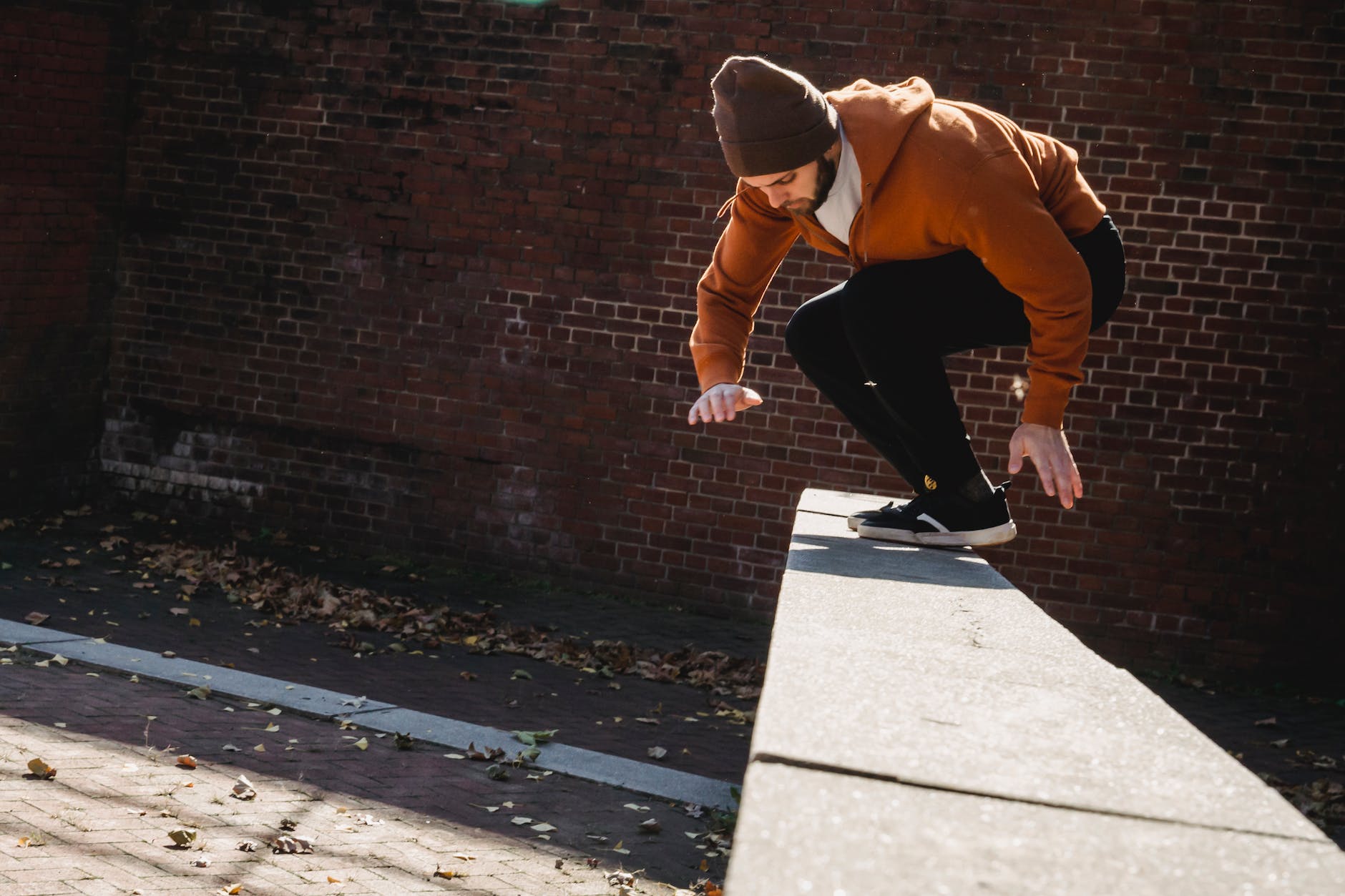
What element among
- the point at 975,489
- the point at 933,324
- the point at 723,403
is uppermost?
the point at 933,324

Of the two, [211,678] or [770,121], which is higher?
[770,121]

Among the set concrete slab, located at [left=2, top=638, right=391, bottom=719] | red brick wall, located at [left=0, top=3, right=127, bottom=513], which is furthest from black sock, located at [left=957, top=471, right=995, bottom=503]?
red brick wall, located at [left=0, top=3, right=127, bottom=513]

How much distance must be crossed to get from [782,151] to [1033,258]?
714 mm

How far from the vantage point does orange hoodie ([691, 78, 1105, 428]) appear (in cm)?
330

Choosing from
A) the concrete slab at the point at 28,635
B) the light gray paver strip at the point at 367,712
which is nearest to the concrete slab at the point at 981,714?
the light gray paver strip at the point at 367,712

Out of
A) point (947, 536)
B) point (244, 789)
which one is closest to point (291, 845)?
point (244, 789)

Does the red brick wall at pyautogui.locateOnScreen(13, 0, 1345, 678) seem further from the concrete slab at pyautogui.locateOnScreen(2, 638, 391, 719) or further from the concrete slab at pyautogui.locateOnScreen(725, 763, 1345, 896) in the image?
the concrete slab at pyautogui.locateOnScreen(725, 763, 1345, 896)

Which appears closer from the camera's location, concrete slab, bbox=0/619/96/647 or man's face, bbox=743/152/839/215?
man's face, bbox=743/152/839/215

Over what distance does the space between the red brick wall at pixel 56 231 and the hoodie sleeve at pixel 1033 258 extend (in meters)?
7.36

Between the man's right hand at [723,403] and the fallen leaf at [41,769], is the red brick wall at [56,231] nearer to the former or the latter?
the fallen leaf at [41,769]

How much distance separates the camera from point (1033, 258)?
3.32 m

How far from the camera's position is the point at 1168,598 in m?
7.73

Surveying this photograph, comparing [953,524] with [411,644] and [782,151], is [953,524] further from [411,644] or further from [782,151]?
[411,644]

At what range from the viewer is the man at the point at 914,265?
130 inches
